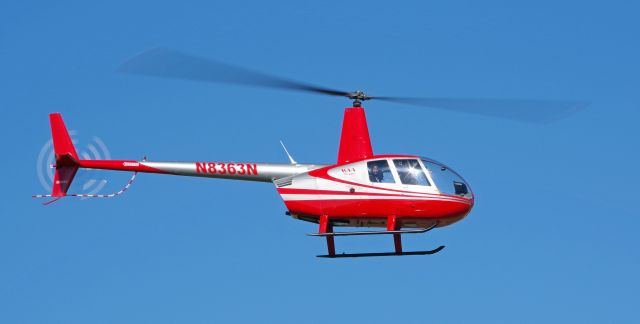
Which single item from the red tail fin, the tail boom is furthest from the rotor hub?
the red tail fin

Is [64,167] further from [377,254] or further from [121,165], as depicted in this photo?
[377,254]

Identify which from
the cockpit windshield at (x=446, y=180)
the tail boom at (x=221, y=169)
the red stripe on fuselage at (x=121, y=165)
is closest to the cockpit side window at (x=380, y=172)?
the cockpit windshield at (x=446, y=180)

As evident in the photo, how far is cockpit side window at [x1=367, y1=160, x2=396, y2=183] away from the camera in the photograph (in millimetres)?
24625

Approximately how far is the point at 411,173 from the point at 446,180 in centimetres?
78

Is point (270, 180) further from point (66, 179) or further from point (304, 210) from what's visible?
point (66, 179)

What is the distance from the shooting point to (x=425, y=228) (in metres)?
24.8

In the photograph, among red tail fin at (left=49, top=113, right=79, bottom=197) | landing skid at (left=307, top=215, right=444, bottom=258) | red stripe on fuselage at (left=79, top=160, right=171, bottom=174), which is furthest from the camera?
red tail fin at (left=49, top=113, right=79, bottom=197)

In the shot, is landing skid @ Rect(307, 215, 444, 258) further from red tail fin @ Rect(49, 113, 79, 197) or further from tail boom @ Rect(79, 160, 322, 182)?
red tail fin @ Rect(49, 113, 79, 197)

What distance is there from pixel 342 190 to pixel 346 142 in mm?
1467

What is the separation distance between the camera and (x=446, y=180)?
2450 centimetres

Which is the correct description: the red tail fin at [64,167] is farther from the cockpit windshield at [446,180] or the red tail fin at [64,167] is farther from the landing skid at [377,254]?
the cockpit windshield at [446,180]

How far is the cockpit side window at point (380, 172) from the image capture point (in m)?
24.6

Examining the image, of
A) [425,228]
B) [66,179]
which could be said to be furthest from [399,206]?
[66,179]

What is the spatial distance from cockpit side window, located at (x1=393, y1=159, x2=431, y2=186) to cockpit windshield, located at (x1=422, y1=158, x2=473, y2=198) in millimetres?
179
